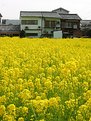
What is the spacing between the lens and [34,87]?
21.4 feet

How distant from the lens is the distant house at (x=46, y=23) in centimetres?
6141

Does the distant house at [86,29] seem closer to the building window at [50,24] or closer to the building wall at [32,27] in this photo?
the building window at [50,24]

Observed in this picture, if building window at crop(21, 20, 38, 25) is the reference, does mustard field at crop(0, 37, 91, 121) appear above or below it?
above

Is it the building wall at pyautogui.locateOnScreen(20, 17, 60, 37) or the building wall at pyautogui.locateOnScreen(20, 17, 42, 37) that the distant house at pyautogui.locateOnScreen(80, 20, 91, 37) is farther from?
the building wall at pyautogui.locateOnScreen(20, 17, 42, 37)

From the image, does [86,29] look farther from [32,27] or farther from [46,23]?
[32,27]

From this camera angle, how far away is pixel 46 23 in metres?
62.9

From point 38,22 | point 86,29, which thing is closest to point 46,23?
point 38,22

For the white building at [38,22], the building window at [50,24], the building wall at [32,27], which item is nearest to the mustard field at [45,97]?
the building wall at [32,27]

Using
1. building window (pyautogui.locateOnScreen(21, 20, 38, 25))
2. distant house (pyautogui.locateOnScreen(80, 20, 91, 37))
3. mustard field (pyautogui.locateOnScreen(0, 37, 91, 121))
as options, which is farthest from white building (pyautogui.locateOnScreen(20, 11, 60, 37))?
mustard field (pyautogui.locateOnScreen(0, 37, 91, 121))

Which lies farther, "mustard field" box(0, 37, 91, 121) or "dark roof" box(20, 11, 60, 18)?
"dark roof" box(20, 11, 60, 18)

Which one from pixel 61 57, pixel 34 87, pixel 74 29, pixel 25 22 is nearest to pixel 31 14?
pixel 25 22

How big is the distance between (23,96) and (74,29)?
193ft

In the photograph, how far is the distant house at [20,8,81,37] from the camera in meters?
61.4

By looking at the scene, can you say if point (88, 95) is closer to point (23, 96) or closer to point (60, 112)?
point (60, 112)
